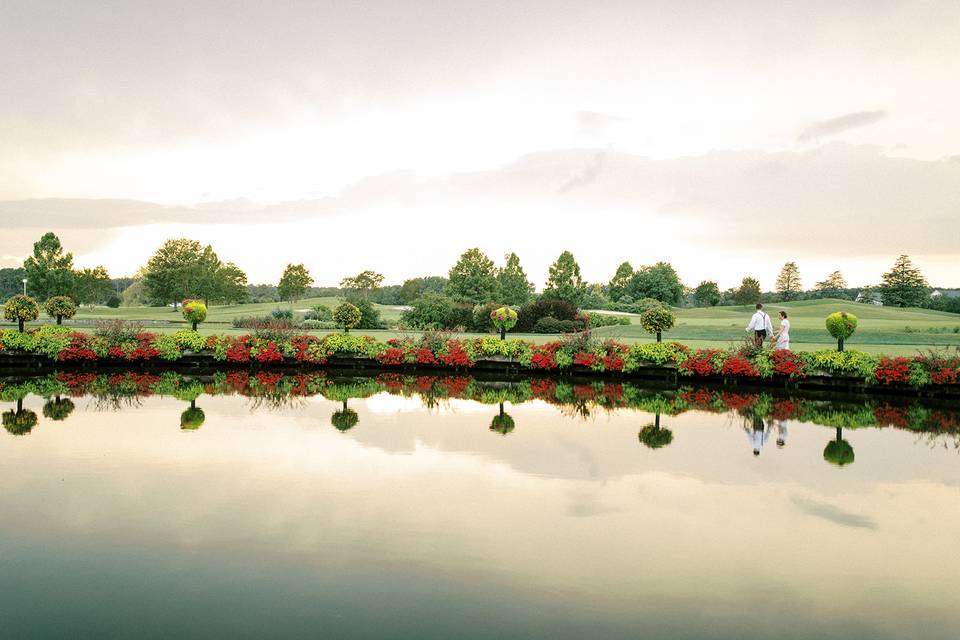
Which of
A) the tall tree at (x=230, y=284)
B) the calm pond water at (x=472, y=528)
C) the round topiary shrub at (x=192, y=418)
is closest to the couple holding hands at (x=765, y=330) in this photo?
the calm pond water at (x=472, y=528)

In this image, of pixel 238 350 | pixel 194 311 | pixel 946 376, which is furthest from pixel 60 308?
pixel 946 376

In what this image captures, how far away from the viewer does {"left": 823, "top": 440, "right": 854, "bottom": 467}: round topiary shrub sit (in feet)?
25.9

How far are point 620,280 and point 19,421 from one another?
66.3 metres

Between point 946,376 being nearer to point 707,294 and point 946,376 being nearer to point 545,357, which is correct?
point 545,357

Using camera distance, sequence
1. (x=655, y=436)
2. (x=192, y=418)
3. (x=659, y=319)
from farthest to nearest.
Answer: (x=659, y=319) < (x=192, y=418) < (x=655, y=436)

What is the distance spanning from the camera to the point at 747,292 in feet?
196

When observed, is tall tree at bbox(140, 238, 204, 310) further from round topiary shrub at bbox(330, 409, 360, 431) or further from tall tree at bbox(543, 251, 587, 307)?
round topiary shrub at bbox(330, 409, 360, 431)

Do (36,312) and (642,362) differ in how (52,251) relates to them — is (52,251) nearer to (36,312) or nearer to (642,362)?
(36,312)

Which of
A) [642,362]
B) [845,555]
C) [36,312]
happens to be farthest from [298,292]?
[845,555]

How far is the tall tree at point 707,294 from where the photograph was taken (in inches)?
2844

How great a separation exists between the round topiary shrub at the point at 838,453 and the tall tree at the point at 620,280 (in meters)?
60.5

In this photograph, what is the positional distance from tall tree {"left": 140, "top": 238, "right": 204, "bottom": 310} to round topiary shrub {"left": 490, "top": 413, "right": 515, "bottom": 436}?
5402 cm

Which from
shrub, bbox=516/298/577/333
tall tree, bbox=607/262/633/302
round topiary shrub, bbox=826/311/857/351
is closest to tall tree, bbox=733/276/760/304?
tall tree, bbox=607/262/633/302

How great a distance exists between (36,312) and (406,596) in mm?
20662
